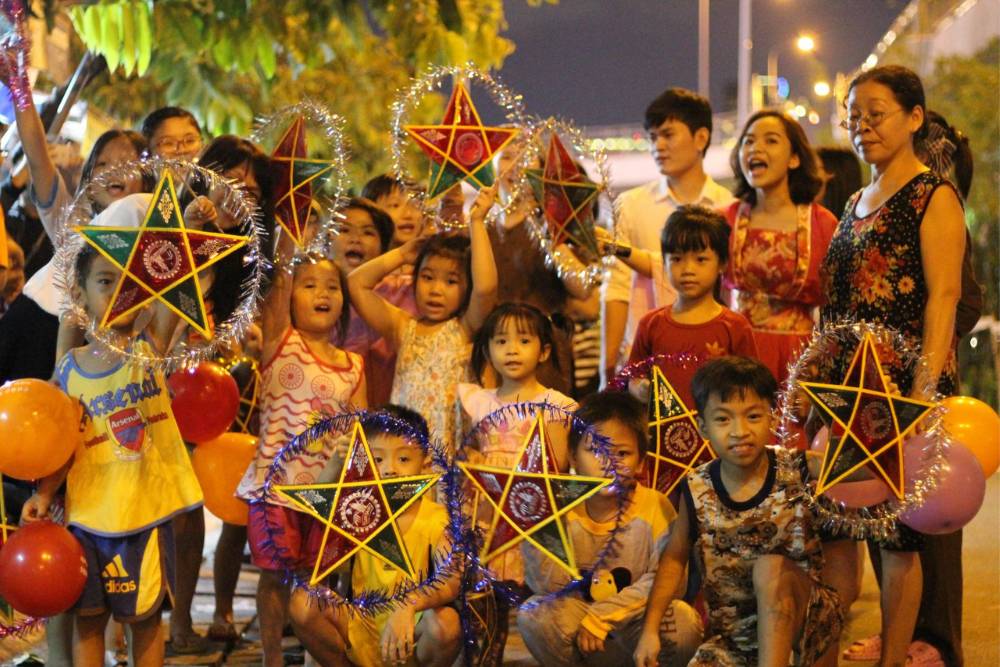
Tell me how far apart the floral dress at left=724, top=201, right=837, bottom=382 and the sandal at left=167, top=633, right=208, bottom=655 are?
227cm

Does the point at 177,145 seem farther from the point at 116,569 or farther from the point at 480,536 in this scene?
the point at 480,536

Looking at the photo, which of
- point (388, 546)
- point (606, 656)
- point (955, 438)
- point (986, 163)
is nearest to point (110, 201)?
point (388, 546)

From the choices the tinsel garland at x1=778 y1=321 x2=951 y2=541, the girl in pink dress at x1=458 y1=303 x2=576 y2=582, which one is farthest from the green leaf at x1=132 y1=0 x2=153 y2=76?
the tinsel garland at x1=778 y1=321 x2=951 y2=541

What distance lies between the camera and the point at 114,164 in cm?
401

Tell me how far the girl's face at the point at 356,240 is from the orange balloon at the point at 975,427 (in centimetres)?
227

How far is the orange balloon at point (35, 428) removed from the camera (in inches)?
144

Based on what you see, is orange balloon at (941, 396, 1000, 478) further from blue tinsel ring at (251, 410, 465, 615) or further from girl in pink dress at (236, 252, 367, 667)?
girl in pink dress at (236, 252, 367, 667)

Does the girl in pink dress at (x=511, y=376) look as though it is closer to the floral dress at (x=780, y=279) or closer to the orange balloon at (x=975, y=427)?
the floral dress at (x=780, y=279)

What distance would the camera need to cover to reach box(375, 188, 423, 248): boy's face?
5391 mm

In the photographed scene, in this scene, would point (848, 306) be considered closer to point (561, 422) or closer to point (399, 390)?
point (561, 422)

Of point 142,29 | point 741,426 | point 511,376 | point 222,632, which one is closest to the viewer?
point 741,426

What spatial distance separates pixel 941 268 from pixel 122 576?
2604 mm

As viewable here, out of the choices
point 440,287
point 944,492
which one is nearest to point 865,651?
point 944,492

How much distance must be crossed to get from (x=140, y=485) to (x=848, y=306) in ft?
7.42
